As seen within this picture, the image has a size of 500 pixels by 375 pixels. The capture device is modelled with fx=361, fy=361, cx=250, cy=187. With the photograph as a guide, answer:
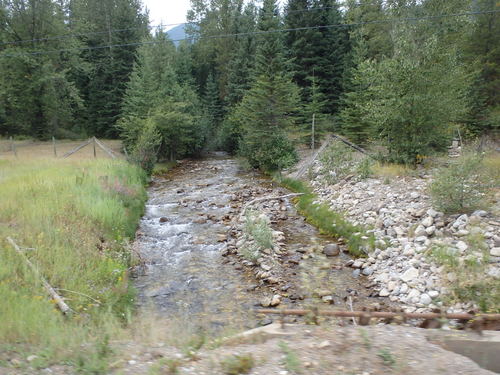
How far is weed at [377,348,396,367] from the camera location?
3.57 metres

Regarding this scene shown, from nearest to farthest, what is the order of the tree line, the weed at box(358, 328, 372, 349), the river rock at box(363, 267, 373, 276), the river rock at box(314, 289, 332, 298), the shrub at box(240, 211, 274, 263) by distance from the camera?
the weed at box(358, 328, 372, 349) → the river rock at box(314, 289, 332, 298) → the river rock at box(363, 267, 373, 276) → the shrub at box(240, 211, 274, 263) → the tree line

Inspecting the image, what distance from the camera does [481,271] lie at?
7.04 m

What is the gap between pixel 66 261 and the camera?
7590mm

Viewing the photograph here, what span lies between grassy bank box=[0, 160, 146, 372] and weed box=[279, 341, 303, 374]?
6.20ft

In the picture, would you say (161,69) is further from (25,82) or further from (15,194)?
(15,194)

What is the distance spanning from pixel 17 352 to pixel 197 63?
1887 inches

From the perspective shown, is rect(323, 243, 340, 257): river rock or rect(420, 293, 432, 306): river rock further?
rect(323, 243, 340, 257): river rock

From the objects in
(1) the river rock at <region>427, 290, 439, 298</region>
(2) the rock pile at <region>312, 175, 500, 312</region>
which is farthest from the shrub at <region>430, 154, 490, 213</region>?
(1) the river rock at <region>427, 290, 439, 298</region>

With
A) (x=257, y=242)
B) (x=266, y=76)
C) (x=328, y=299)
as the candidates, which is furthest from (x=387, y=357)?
(x=266, y=76)

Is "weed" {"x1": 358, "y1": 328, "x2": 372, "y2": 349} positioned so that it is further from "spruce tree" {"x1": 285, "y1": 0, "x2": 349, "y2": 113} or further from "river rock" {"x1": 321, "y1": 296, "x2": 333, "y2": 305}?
"spruce tree" {"x1": 285, "y1": 0, "x2": 349, "y2": 113}

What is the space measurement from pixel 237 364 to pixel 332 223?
903 cm

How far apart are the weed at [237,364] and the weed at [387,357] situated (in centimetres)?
131

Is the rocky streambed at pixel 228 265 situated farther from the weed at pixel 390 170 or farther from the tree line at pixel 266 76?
the tree line at pixel 266 76

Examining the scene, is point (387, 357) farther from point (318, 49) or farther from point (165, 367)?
point (318, 49)
